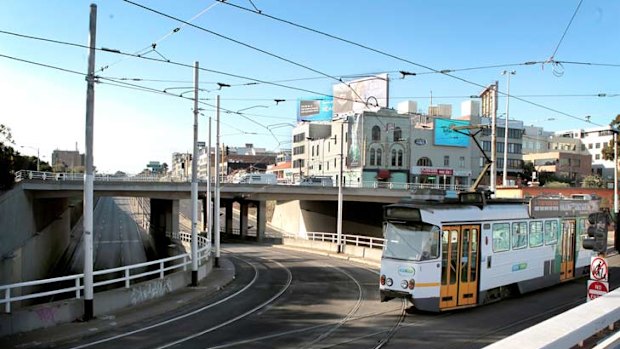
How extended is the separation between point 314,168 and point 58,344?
81.8 meters

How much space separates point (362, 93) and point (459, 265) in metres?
73.4

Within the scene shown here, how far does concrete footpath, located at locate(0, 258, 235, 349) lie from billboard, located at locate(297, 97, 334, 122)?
76.3 metres

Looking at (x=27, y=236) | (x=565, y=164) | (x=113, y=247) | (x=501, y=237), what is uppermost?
Result: (x=565, y=164)

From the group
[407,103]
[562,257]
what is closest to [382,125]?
[407,103]

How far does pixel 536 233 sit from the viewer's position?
17.7 meters

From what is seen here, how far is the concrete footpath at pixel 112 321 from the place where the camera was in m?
11.3

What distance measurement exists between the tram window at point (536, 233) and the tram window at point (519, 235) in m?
0.48

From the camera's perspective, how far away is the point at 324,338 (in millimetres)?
11734

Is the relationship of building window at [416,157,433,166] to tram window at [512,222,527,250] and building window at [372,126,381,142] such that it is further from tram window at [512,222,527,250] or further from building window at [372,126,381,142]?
tram window at [512,222,527,250]

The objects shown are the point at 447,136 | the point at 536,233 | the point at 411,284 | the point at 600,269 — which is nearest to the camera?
the point at 600,269

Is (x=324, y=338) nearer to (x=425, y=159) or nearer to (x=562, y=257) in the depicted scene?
(x=562, y=257)

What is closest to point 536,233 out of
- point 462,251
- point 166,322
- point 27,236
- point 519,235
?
point 519,235

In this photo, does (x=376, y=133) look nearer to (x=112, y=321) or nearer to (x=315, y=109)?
(x=315, y=109)

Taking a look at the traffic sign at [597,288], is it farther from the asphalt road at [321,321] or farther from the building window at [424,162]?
the building window at [424,162]
